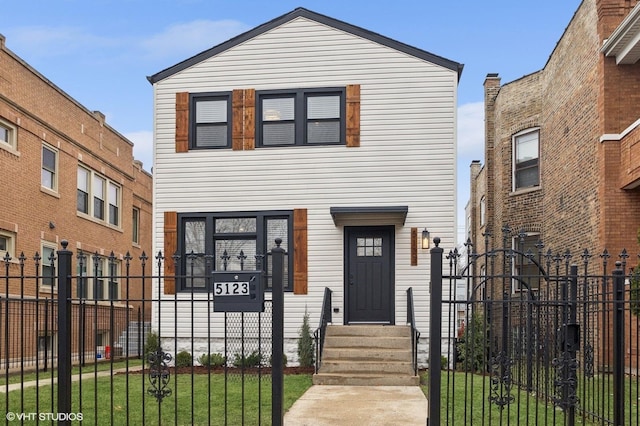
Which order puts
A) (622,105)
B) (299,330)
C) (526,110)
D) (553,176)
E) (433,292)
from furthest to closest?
(526,110)
(553,176)
(299,330)
(622,105)
(433,292)

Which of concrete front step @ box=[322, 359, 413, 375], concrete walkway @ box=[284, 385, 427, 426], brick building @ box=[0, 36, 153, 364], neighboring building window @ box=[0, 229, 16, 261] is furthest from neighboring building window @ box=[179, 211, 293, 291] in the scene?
neighboring building window @ box=[0, 229, 16, 261]

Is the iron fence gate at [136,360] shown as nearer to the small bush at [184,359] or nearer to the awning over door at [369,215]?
the small bush at [184,359]

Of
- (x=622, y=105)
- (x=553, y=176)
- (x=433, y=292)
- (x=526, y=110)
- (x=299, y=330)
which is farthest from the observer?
(x=526, y=110)

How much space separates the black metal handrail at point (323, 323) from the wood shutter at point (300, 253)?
662 mm

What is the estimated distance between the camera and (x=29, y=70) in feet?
56.2

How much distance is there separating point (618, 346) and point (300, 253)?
8.53 m

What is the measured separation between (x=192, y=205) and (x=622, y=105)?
9.48 m

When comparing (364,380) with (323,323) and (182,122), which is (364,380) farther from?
(182,122)

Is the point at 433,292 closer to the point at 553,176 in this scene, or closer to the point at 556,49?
the point at 553,176

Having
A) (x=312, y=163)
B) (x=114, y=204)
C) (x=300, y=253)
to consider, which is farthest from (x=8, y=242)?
(x=312, y=163)

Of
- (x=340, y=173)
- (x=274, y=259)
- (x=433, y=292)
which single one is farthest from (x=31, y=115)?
(x=433, y=292)

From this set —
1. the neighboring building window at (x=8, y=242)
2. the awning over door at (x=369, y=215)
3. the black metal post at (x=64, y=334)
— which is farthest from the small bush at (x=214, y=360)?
the black metal post at (x=64, y=334)

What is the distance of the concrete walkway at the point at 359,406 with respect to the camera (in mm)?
7914

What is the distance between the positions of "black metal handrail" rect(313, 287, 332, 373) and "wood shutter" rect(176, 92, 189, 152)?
4734mm
